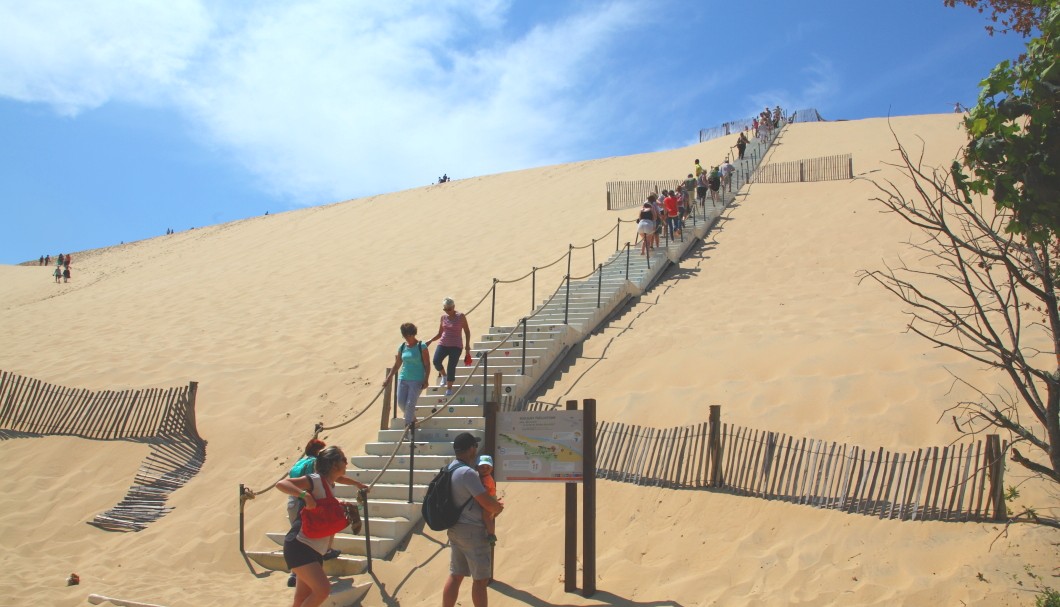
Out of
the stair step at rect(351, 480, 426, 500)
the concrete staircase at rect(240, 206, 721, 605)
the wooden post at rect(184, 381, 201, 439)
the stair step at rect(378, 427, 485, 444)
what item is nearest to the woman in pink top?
the concrete staircase at rect(240, 206, 721, 605)

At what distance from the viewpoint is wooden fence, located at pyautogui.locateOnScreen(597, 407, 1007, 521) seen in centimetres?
603

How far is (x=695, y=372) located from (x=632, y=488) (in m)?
2.64

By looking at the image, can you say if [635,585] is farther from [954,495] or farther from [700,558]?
[954,495]

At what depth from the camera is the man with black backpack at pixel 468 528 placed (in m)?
5.31

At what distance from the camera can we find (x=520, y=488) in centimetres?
812

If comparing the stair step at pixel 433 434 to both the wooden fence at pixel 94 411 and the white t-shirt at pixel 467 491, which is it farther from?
the wooden fence at pixel 94 411

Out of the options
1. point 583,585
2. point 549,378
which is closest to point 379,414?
point 549,378

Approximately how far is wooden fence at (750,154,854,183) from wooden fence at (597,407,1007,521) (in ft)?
56.3

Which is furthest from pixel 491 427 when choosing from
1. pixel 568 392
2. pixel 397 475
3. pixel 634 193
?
pixel 634 193

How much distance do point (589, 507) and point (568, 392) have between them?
12.4 feet

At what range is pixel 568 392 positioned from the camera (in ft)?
32.6

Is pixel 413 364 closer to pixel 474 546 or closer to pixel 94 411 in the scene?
pixel 474 546

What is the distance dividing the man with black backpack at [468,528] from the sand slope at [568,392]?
101 centimetres

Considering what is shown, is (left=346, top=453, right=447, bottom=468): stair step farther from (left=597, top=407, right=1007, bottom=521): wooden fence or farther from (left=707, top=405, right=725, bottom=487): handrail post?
(left=707, top=405, right=725, bottom=487): handrail post
